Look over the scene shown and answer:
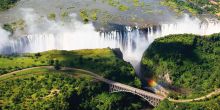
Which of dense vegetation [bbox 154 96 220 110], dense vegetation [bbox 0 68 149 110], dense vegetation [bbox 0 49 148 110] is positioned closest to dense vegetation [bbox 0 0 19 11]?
dense vegetation [bbox 0 49 148 110]

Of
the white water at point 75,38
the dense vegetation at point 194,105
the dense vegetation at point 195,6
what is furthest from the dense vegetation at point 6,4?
the dense vegetation at point 194,105

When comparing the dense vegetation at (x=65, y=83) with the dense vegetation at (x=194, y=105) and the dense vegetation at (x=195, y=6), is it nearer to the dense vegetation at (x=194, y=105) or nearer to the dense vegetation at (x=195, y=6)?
the dense vegetation at (x=194, y=105)

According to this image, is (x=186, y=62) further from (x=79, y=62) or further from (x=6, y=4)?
(x=6, y=4)

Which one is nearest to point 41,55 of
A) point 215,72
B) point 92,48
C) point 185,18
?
point 92,48

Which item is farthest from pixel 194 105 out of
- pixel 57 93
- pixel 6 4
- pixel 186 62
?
pixel 6 4

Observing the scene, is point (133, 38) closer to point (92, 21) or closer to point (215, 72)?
point (92, 21)

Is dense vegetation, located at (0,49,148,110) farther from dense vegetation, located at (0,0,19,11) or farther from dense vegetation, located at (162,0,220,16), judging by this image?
dense vegetation, located at (162,0,220,16)
